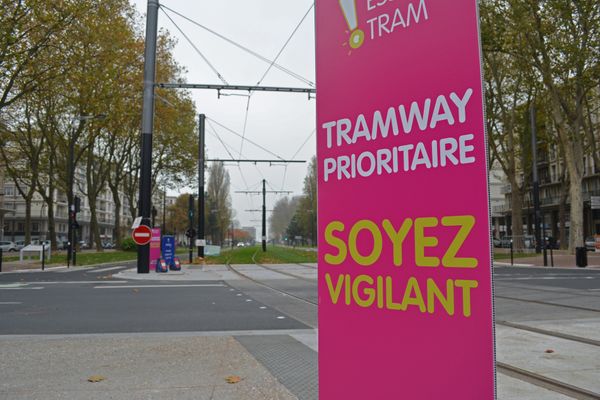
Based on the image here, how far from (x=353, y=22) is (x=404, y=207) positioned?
0.94 metres

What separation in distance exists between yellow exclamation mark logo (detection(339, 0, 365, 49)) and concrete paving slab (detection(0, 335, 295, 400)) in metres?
2.99

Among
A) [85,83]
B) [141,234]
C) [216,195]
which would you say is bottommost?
[141,234]

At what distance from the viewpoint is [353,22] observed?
2.28m

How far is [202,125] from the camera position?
26.6 meters

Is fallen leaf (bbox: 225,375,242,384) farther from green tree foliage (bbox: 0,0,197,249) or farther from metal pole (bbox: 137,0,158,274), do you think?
green tree foliage (bbox: 0,0,197,249)

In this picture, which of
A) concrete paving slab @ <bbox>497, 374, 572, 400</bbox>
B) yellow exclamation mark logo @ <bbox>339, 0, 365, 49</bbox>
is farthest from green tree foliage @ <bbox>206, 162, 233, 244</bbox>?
yellow exclamation mark logo @ <bbox>339, 0, 365, 49</bbox>

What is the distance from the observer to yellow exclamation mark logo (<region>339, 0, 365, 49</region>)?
2.24 metres

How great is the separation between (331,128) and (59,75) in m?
24.5

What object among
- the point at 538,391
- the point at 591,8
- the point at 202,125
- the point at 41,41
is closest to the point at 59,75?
the point at 41,41

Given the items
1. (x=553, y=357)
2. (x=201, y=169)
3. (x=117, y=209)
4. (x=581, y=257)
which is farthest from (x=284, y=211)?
(x=553, y=357)

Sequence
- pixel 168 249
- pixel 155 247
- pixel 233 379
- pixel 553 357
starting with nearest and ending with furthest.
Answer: pixel 233 379, pixel 553 357, pixel 168 249, pixel 155 247

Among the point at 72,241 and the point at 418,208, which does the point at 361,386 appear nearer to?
the point at 418,208

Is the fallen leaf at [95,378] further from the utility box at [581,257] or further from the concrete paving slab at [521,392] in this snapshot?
the utility box at [581,257]

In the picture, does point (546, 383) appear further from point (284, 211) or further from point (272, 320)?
point (284, 211)
